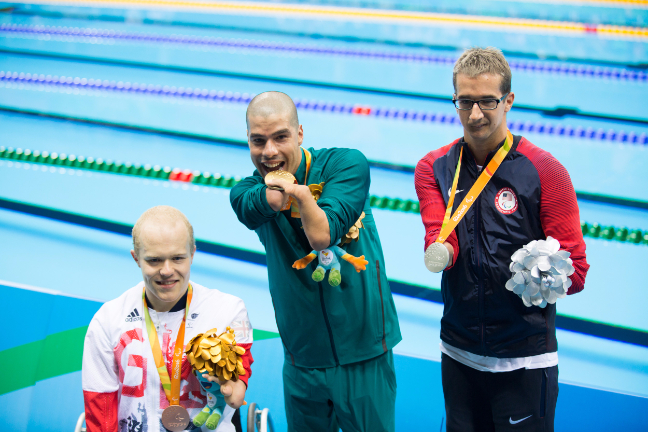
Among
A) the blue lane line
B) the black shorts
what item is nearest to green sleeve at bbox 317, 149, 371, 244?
the black shorts

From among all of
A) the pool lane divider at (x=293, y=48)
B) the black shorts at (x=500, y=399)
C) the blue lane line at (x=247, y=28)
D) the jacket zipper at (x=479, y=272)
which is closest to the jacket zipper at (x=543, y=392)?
the black shorts at (x=500, y=399)

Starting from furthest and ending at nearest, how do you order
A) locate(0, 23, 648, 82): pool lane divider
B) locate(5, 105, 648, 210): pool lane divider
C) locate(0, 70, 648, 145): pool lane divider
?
1. locate(0, 23, 648, 82): pool lane divider
2. locate(0, 70, 648, 145): pool lane divider
3. locate(5, 105, 648, 210): pool lane divider

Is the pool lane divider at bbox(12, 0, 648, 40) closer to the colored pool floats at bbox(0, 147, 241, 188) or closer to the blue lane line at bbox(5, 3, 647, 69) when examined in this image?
the blue lane line at bbox(5, 3, 647, 69)

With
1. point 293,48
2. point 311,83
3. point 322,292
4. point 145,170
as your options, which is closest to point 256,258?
point 145,170

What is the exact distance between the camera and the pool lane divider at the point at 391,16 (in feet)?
25.1

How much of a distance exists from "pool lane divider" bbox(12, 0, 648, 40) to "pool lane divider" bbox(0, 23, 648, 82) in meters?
1.42

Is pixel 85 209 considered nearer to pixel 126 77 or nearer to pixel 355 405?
pixel 126 77

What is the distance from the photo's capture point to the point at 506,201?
168 cm

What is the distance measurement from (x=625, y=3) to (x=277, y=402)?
27.3 ft

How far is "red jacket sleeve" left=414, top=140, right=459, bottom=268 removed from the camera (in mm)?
1737

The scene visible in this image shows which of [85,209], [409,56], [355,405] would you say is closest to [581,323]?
[355,405]

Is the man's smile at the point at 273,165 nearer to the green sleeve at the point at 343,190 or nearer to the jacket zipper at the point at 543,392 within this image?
the green sleeve at the point at 343,190

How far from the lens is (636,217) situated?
3.92m

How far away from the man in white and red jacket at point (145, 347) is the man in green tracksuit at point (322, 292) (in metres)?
0.19
